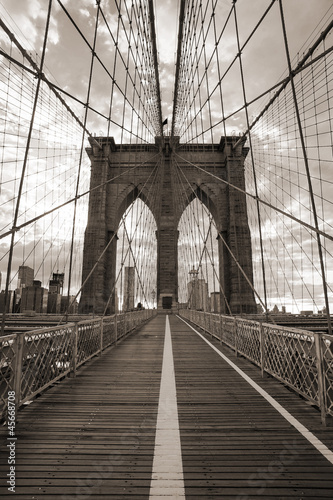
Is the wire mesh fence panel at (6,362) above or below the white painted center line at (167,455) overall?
above

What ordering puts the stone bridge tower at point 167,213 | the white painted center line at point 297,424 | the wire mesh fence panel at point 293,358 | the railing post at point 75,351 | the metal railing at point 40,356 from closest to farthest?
1. the white painted center line at point 297,424
2. the metal railing at point 40,356
3. the wire mesh fence panel at point 293,358
4. the railing post at point 75,351
5. the stone bridge tower at point 167,213

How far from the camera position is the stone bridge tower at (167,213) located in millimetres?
27141

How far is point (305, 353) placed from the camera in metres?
3.46

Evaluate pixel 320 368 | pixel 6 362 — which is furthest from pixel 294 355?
pixel 6 362

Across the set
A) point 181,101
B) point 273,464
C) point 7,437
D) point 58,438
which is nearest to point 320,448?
point 273,464

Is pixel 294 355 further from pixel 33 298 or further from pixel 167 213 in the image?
pixel 33 298

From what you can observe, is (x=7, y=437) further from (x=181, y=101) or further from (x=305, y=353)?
(x=181, y=101)

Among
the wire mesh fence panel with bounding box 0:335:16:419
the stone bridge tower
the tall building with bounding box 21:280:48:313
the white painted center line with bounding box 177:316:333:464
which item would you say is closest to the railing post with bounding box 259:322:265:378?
the white painted center line with bounding box 177:316:333:464

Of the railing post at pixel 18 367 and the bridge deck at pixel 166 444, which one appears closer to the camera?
the bridge deck at pixel 166 444

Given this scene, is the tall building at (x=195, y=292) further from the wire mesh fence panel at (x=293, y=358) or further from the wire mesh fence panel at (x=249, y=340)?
the wire mesh fence panel at (x=293, y=358)

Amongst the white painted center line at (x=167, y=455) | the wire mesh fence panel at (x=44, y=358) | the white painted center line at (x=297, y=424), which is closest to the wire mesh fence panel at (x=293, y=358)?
the white painted center line at (x=297, y=424)

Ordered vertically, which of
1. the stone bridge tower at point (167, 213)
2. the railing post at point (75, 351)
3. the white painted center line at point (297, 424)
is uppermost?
the stone bridge tower at point (167, 213)

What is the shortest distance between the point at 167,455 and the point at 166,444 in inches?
7.1

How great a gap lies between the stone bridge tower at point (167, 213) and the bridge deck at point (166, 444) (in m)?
23.3
